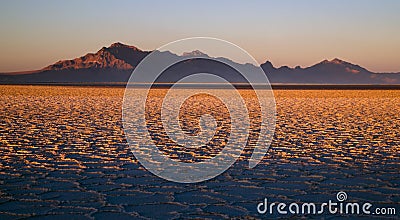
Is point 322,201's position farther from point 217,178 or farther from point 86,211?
point 86,211

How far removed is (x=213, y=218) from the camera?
4973mm

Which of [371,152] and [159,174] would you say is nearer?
[159,174]

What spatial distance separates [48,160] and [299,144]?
4.85m

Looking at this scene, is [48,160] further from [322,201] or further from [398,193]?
[398,193]

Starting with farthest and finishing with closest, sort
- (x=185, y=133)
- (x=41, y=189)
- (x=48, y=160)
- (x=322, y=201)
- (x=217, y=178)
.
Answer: (x=185, y=133)
(x=48, y=160)
(x=217, y=178)
(x=41, y=189)
(x=322, y=201)

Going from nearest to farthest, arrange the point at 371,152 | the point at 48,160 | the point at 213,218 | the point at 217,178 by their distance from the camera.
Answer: the point at 213,218
the point at 217,178
the point at 48,160
the point at 371,152

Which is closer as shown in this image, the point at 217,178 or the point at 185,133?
the point at 217,178

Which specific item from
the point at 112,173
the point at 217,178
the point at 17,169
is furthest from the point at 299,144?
the point at 17,169

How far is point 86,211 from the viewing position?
519 centimetres

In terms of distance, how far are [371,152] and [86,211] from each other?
5726mm

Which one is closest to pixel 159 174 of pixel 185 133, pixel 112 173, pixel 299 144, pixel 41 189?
pixel 112 173

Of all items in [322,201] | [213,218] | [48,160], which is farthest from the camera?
[48,160]

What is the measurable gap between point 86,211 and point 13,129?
7.92m

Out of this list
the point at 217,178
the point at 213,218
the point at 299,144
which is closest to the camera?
the point at 213,218
